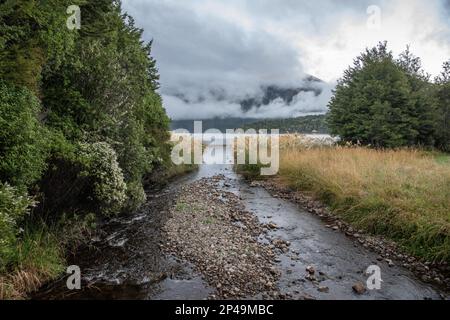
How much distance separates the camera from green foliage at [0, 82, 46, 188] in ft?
17.7

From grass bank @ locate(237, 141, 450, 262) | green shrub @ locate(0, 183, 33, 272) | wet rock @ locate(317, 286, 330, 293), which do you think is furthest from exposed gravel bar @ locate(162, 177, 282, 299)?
green shrub @ locate(0, 183, 33, 272)

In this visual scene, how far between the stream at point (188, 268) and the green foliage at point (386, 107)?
13550mm

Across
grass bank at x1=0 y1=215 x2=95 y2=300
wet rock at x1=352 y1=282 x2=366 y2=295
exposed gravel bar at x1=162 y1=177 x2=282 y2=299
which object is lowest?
wet rock at x1=352 y1=282 x2=366 y2=295

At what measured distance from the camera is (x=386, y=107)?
20.4 m

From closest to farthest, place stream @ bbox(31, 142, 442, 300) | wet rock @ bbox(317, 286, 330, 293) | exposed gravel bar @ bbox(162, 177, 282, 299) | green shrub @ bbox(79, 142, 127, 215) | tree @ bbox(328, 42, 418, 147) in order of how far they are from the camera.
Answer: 1. stream @ bbox(31, 142, 442, 300)
2. wet rock @ bbox(317, 286, 330, 293)
3. exposed gravel bar @ bbox(162, 177, 282, 299)
4. green shrub @ bbox(79, 142, 127, 215)
5. tree @ bbox(328, 42, 418, 147)

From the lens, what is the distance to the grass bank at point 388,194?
23.4 ft

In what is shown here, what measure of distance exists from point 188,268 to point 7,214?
3361mm

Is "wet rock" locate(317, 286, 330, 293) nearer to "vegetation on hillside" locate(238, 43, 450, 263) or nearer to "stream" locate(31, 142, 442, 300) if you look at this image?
"stream" locate(31, 142, 442, 300)

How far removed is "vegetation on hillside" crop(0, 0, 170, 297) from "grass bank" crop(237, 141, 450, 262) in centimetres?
636

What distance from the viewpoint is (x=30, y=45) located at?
21.3 feet

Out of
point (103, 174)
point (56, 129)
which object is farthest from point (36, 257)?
point (56, 129)

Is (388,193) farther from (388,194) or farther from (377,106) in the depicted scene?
(377,106)

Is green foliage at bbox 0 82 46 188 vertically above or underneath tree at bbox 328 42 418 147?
underneath

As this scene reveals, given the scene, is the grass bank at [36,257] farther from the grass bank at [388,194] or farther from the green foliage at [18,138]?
the grass bank at [388,194]
